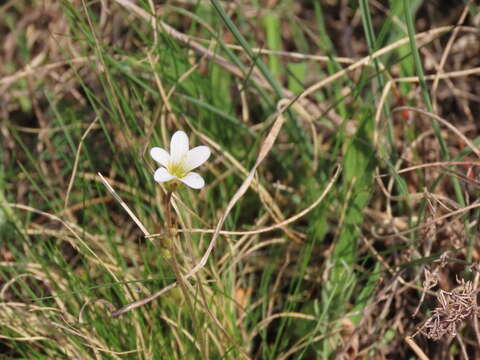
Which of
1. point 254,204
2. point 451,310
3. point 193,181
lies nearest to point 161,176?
point 193,181

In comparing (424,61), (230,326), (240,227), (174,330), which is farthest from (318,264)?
(424,61)

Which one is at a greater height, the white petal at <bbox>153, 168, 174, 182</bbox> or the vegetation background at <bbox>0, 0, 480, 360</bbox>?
the white petal at <bbox>153, 168, 174, 182</bbox>

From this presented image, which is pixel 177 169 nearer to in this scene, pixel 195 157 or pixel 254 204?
pixel 195 157

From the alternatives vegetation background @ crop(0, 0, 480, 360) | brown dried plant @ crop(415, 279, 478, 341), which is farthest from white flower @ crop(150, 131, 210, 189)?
brown dried plant @ crop(415, 279, 478, 341)

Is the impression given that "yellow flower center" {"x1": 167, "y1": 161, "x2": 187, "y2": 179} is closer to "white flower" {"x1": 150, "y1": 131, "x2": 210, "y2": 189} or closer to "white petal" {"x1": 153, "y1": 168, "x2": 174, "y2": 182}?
"white flower" {"x1": 150, "y1": 131, "x2": 210, "y2": 189}

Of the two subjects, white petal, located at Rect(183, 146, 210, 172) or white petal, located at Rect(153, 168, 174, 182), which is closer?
white petal, located at Rect(153, 168, 174, 182)

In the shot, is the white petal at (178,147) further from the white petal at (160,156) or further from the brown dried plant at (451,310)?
the brown dried plant at (451,310)
